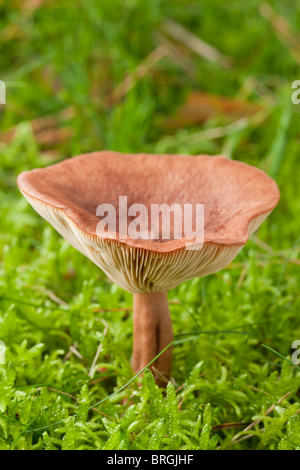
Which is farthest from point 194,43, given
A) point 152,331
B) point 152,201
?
point 152,331

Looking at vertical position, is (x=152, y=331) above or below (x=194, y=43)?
below

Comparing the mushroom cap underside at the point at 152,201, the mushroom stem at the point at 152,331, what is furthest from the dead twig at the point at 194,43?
the mushroom stem at the point at 152,331

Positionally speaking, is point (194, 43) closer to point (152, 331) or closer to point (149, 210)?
point (149, 210)

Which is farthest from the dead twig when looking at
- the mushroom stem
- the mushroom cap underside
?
the mushroom stem

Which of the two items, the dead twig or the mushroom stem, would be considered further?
the dead twig

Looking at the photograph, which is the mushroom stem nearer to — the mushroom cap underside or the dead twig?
the mushroom cap underside

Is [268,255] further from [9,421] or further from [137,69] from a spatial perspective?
[137,69]

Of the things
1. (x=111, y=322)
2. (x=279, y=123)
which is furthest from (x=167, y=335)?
(x=279, y=123)
